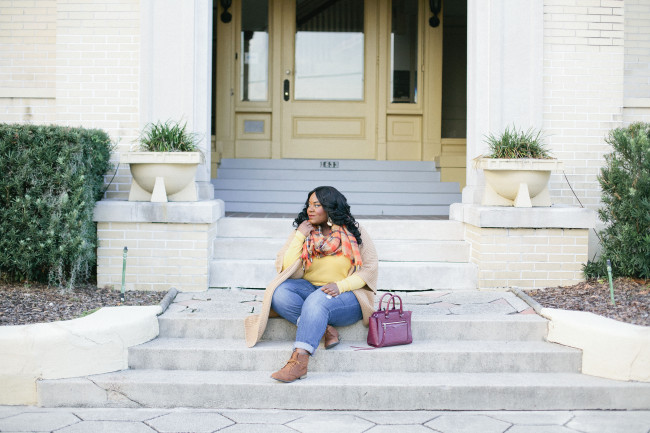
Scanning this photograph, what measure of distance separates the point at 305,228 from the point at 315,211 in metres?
0.15

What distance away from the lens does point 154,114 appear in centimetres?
598

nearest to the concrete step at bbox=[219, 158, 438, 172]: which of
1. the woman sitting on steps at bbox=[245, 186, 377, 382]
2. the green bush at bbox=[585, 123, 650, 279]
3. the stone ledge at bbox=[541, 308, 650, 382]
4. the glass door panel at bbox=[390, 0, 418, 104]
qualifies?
the glass door panel at bbox=[390, 0, 418, 104]

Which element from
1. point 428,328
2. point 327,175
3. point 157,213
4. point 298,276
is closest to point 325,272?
point 298,276

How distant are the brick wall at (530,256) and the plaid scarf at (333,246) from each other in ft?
5.41

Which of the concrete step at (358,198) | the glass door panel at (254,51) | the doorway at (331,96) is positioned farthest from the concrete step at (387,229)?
the glass door panel at (254,51)

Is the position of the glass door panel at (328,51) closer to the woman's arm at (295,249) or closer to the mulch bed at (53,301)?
the mulch bed at (53,301)

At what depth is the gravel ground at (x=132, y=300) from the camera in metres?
4.61

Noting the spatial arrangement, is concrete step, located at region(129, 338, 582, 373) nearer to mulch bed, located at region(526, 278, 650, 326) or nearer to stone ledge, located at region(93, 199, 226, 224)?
mulch bed, located at region(526, 278, 650, 326)

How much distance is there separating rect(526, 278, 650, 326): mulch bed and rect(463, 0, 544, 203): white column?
1.15 m

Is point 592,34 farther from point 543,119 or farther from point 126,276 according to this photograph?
point 126,276

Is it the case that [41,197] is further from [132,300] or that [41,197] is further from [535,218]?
[535,218]

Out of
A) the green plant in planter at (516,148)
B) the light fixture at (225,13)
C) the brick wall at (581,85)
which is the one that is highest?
the light fixture at (225,13)

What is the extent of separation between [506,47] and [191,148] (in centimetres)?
303

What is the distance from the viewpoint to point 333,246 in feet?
14.6
